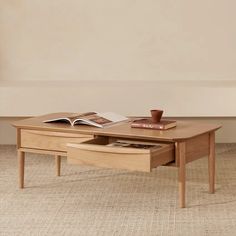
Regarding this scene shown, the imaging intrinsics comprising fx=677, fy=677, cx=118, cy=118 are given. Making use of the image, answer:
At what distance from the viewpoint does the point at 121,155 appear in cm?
315

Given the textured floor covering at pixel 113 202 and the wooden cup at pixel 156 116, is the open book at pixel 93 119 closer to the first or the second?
the wooden cup at pixel 156 116

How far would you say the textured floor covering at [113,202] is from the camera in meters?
3.08

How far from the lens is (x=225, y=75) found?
16.7 ft

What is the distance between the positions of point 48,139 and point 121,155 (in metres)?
0.59

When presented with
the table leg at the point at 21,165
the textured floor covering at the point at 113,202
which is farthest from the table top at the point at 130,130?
the textured floor covering at the point at 113,202

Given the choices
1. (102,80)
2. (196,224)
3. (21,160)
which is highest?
(102,80)

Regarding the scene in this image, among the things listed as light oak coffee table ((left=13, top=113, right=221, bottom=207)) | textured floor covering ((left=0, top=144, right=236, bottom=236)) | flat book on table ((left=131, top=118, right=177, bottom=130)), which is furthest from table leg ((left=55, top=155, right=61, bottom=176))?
flat book on table ((left=131, top=118, right=177, bottom=130))

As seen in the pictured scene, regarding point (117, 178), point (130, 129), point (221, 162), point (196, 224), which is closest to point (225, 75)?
point (221, 162)

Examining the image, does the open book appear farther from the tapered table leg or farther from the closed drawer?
the tapered table leg

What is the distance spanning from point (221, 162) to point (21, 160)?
1414mm

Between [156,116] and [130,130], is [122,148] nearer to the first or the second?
[130,130]

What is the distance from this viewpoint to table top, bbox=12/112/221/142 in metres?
3.28

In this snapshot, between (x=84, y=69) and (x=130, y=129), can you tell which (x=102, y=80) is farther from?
(x=130, y=129)

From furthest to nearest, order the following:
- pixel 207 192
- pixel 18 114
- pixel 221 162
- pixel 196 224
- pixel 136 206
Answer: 1. pixel 18 114
2. pixel 221 162
3. pixel 207 192
4. pixel 136 206
5. pixel 196 224
